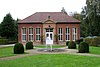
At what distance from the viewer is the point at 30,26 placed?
50188mm

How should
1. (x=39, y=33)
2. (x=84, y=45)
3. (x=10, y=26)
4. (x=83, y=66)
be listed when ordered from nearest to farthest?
(x=83, y=66)
(x=84, y=45)
(x=39, y=33)
(x=10, y=26)

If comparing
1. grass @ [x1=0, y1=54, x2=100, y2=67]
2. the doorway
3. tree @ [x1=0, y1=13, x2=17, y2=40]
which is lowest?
grass @ [x1=0, y1=54, x2=100, y2=67]

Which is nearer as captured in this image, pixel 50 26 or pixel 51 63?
pixel 51 63

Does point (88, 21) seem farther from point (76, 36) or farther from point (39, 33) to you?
point (39, 33)

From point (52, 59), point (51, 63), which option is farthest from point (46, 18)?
point (51, 63)

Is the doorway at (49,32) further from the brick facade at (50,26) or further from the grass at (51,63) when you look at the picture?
the grass at (51,63)

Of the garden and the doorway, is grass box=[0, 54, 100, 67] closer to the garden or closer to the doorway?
the garden

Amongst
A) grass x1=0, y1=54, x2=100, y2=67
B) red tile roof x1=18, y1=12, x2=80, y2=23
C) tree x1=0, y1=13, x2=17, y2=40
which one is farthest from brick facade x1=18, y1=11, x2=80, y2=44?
grass x1=0, y1=54, x2=100, y2=67

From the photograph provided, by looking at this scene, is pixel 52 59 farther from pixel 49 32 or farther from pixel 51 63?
pixel 49 32

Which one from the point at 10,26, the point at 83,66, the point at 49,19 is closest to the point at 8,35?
the point at 10,26

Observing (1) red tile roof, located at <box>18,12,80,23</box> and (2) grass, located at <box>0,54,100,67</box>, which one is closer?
(2) grass, located at <box>0,54,100,67</box>

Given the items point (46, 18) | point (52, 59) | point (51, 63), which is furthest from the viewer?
point (46, 18)

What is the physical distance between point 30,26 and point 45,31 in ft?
11.6

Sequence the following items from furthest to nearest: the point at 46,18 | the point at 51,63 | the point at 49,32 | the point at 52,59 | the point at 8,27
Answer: the point at 8,27 → the point at 46,18 → the point at 49,32 → the point at 52,59 → the point at 51,63
